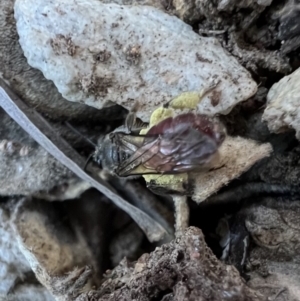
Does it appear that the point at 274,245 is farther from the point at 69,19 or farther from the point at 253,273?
the point at 69,19

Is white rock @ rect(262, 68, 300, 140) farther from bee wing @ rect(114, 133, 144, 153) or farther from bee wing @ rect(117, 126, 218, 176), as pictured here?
bee wing @ rect(114, 133, 144, 153)

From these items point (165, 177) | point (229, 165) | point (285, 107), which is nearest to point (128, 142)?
point (165, 177)

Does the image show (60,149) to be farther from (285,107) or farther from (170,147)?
(285,107)

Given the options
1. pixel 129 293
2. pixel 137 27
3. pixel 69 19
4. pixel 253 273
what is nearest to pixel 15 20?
pixel 69 19

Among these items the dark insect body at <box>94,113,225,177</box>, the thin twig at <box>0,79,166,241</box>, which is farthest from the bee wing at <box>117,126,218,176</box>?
the thin twig at <box>0,79,166,241</box>

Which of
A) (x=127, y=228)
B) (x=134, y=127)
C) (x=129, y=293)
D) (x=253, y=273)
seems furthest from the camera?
(x=127, y=228)

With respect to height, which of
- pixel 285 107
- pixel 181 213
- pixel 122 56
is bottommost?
pixel 181 213
